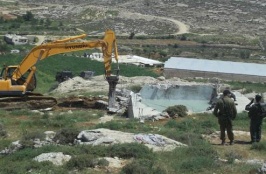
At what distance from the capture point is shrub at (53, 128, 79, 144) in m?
13.7

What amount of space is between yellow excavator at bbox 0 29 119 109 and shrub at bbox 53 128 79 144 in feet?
31.0

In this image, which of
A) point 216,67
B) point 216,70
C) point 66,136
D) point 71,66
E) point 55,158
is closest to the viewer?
point 55,158

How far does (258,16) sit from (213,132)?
110635 mm

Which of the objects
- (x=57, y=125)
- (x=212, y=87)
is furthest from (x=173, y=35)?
(x=57, y=125)

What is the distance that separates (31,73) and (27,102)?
4.19 feet

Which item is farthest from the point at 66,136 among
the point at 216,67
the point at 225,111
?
the point at 216,67

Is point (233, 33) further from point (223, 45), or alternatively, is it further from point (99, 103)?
point (99, 103)

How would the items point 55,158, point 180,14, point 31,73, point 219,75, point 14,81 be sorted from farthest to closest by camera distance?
1. point 180,14
2. point 219,75
3. point 31,73
4. point 14,81
5. point 55,158

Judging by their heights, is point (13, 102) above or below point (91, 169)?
below

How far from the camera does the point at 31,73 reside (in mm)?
23250

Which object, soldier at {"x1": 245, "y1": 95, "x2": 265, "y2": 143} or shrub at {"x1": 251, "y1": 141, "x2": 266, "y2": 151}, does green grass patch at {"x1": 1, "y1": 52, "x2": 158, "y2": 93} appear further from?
shrub at {"x1": 251, "y1": 141, "x2": 266, "y2": 151}

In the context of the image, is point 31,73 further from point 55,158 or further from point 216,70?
point 216,70

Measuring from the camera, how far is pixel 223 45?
84.1 meters

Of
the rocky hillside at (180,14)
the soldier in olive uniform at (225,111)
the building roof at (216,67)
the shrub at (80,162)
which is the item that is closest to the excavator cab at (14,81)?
the soldier in olive uniform at (225,111)
